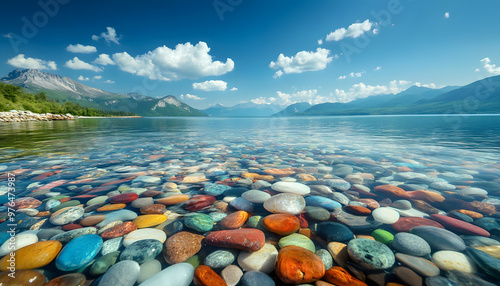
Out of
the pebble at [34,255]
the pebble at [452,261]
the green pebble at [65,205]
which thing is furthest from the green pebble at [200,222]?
the pebble at [452,261]

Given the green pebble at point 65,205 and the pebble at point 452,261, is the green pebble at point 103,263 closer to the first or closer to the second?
the green pebble at point 65,205

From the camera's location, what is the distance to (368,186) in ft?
14.8

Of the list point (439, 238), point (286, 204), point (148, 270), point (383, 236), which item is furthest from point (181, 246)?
point (439, 238)

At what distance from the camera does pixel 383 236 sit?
2568 millimetres

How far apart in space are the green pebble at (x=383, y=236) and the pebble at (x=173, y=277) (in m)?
2.50

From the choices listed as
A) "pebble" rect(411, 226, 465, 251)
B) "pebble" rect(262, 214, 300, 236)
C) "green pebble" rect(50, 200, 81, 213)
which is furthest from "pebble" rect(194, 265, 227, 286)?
"green pebble" rect(50, 200, 81, 213)

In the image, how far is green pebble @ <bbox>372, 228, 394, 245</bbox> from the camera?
2.49 meters

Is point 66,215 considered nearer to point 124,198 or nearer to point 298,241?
point 124,198

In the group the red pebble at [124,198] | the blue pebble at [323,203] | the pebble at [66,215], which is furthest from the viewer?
the red pebble at [124,198]

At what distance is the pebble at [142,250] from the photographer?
215 cm

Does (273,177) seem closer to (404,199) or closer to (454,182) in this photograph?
(404,199)

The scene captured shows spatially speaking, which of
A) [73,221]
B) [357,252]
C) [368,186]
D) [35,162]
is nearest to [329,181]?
[368,186]

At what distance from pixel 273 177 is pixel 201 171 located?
7.61 ft

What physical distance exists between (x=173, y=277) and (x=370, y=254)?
2.24 meters
